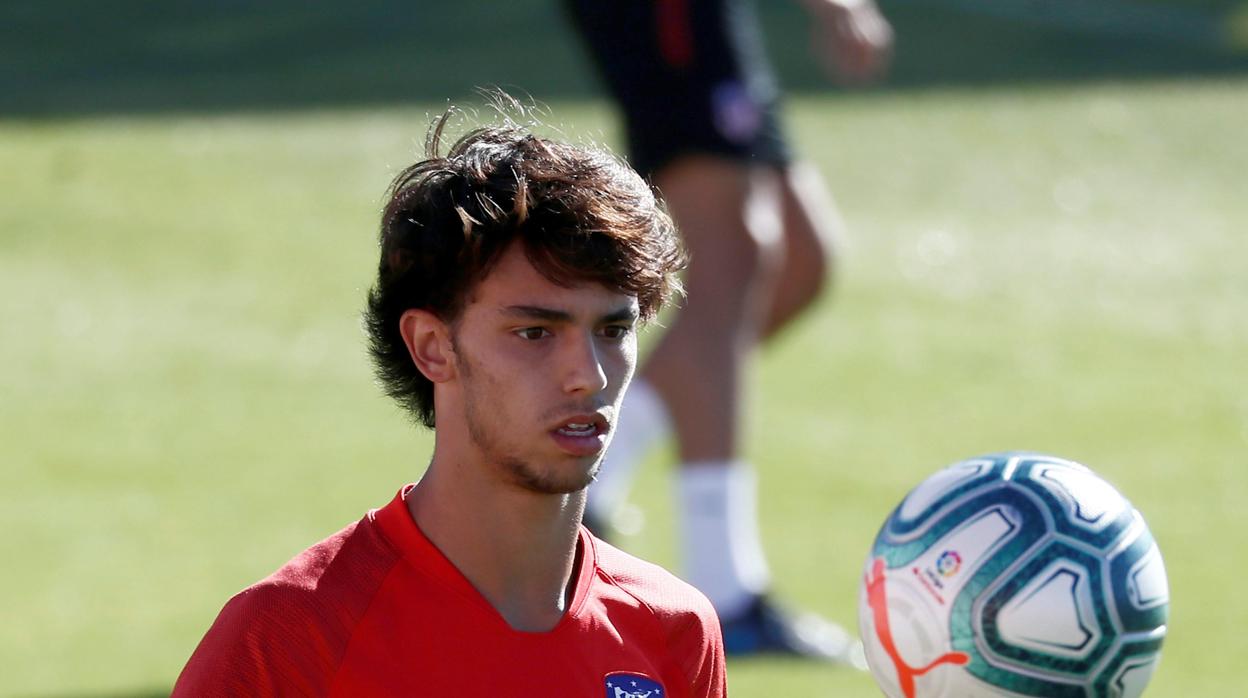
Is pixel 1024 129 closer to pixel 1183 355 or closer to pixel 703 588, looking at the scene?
pixel 1183 355

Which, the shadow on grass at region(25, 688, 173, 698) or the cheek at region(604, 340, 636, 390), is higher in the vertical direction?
the cheek at region(604, 340, 636, 390)

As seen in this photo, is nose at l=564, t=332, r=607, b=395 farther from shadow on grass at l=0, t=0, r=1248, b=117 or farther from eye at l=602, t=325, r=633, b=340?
shadow on grass at l=0, t=0, r=1248, b=117

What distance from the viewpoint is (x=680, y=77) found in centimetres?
613

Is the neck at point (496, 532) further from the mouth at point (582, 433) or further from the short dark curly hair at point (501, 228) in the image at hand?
the short dark curly hair at point (501, 228)

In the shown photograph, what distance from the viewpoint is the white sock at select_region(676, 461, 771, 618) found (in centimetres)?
606

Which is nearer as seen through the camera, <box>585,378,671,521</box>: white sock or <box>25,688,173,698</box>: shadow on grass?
<box>25,688,173,698</box>: shadow on grass

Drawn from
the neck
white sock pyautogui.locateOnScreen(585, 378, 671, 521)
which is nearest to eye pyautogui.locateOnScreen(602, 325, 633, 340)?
the neck

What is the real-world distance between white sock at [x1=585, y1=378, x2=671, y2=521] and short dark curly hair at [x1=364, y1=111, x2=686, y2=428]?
301cm

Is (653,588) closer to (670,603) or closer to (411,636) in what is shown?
(670,603)

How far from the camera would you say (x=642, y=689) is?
3.15 metres

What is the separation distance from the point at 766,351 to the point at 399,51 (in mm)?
7677

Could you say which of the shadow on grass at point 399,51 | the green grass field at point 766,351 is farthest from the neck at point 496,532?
the shadow on grass at point 399,51

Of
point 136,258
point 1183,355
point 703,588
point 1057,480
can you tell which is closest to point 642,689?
point 1057,480

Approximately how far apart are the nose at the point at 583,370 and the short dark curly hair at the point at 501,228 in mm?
97
